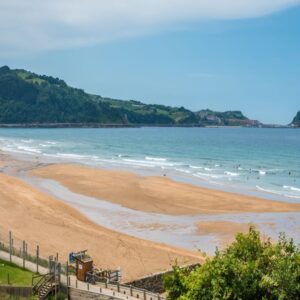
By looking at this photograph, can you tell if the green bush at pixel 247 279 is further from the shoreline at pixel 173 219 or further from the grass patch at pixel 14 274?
the shoreline at pixel 173 219

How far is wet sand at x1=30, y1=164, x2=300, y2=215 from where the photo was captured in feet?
154

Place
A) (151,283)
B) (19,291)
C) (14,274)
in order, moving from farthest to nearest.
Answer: (14,274), (151,283), (19,291)

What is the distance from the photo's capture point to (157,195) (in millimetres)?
53312

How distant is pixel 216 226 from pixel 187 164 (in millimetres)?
46983

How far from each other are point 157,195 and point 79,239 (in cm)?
1950

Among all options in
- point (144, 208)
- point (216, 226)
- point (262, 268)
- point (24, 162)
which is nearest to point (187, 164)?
point (24, 162)

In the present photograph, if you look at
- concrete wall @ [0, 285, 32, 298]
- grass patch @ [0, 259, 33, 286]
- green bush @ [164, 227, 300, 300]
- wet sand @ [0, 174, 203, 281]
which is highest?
green bush @ [164, 227, 300, 300]

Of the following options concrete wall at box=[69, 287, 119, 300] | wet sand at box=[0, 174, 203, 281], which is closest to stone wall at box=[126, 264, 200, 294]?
concrete wall at box=[69, 287, 119, 300]

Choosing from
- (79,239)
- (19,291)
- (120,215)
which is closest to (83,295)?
(19,291)

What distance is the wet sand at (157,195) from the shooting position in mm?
47062

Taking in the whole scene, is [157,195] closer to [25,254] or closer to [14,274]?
[25,254]

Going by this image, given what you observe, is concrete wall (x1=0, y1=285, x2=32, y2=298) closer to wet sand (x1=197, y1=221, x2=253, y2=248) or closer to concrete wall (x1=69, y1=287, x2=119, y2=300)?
concrete wall (x1=69, y1=287, x2=119, y2=300)

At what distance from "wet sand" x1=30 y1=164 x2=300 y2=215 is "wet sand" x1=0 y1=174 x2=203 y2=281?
8056 mm

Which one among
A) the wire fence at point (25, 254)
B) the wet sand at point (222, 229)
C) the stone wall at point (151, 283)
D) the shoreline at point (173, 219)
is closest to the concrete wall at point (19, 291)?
the wire fence at point (25, 254)
